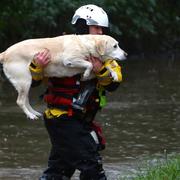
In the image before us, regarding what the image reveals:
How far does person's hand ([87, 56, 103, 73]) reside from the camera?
5.36 m

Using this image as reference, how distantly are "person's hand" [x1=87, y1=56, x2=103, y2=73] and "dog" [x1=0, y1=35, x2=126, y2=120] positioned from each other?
0.03 metres

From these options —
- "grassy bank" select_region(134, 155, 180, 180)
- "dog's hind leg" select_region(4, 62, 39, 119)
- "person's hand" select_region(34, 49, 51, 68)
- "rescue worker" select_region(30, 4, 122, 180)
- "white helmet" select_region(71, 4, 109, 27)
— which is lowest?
"grassy bank" select_region(134, 155, 180, 180)

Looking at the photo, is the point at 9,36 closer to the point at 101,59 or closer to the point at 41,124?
the point at 41,124

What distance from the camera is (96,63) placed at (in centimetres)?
537

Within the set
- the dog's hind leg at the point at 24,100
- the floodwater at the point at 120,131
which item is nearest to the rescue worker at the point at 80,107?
the dog's hind leg at the point at 24,100

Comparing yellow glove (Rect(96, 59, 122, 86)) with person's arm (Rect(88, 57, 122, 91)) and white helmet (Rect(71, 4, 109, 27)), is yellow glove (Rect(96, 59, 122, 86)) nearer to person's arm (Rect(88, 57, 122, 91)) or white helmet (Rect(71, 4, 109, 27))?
person's arm (Rect(88, 57, 122, 91))

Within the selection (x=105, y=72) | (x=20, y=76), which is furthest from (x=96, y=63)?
(x=20, y=76)

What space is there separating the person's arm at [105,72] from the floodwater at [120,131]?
1.00m

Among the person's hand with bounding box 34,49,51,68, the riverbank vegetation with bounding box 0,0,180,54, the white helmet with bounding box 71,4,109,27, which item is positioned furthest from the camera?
the riverbank vegetation with bounding box 0,0,180,54

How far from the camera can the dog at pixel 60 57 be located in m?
5.29

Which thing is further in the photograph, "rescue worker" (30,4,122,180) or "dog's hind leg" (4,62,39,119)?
"rescue worker" (30,4,122,180)

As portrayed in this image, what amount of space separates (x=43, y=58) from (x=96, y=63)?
0.40 meters

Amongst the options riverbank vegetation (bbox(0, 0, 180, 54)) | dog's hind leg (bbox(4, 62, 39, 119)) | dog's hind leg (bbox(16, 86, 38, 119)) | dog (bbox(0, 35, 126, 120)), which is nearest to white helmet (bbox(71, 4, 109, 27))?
dog (bbox(0, 35, 126, 120))

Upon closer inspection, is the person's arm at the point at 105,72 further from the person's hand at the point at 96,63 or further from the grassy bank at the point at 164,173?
the grassy bank at the point at 164,173
